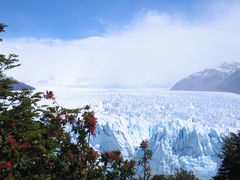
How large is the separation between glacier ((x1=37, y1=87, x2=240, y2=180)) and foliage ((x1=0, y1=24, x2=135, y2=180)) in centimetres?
8421

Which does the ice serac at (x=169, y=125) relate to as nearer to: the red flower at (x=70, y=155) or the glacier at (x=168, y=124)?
the glacier at (x=168, y=124)

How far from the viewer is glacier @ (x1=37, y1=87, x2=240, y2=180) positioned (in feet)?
319

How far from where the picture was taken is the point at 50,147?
38.1ft

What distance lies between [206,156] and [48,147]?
295ft

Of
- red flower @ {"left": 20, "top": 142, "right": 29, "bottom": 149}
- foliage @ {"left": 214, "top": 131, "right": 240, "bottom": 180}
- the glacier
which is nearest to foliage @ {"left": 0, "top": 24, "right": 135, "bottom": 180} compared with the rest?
red flower @ {"left": 20, "top": 142, "right": 29, "bottom": 149}

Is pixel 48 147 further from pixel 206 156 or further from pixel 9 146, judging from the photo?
pixel 206 156

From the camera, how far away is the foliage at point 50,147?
401 inches

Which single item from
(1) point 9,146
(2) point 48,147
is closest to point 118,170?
(2) point 48,147

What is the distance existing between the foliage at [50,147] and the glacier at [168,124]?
3315 inches

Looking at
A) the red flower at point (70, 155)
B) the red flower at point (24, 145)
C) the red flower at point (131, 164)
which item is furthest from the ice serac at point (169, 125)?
the red flower at point (24, 145)

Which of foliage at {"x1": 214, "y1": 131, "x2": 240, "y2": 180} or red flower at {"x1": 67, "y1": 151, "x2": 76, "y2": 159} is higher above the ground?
red flower at {"x1": 67, "y1": 151, "x2": 76, "y2": 159}

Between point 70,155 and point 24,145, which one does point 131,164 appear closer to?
point 70,155

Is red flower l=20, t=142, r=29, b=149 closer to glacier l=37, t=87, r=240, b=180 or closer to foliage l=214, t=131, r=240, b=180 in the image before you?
foliage l=214, t=131, r=240, b=180

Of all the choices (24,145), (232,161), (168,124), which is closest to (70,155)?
(24,145)
